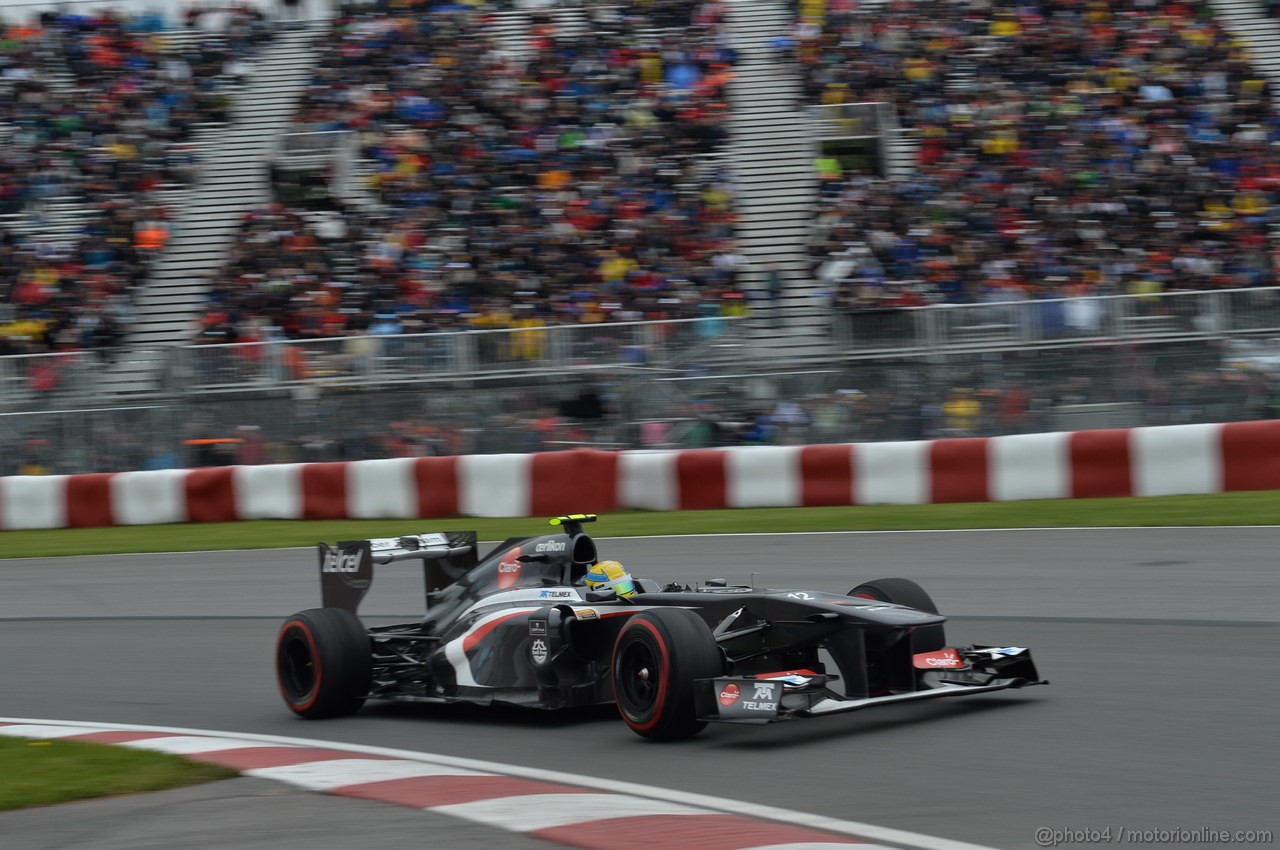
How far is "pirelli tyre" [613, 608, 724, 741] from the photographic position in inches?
217

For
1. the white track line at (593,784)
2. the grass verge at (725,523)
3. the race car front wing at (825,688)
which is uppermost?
the race car front wing at (825,688)

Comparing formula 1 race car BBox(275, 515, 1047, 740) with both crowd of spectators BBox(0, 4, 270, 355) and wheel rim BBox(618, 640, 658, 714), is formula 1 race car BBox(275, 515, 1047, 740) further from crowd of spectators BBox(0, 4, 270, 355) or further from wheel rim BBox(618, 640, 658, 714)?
crowd of spectators BBox(0, 4, 270, 355)

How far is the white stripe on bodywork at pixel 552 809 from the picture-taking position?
4.45m

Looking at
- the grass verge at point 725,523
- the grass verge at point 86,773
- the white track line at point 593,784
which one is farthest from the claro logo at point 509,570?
the grass verge at point 725,523

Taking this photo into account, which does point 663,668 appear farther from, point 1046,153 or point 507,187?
point 1046,153

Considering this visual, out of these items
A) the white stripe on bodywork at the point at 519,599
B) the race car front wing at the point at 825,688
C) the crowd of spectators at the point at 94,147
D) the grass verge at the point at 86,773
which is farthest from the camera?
the crowd of spectators at the point at 94,147

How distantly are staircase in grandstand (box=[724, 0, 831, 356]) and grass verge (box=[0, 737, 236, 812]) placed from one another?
10.2m

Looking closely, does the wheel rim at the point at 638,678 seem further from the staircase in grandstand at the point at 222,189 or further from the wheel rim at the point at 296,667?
the staircase in grandstand at the point at 222,189

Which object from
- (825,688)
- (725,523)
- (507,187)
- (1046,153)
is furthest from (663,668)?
(1046,153)

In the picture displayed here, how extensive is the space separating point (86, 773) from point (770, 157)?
52.4 ft

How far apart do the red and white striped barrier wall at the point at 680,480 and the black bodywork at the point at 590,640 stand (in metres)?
6.53

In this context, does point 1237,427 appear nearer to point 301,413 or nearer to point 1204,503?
point 1204,503

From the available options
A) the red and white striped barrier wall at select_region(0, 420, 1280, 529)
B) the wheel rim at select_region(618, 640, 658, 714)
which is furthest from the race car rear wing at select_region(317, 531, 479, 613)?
the red and white striped barrier wall at select_region(0, 420, 1280, 529)

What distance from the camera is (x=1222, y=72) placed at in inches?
761
